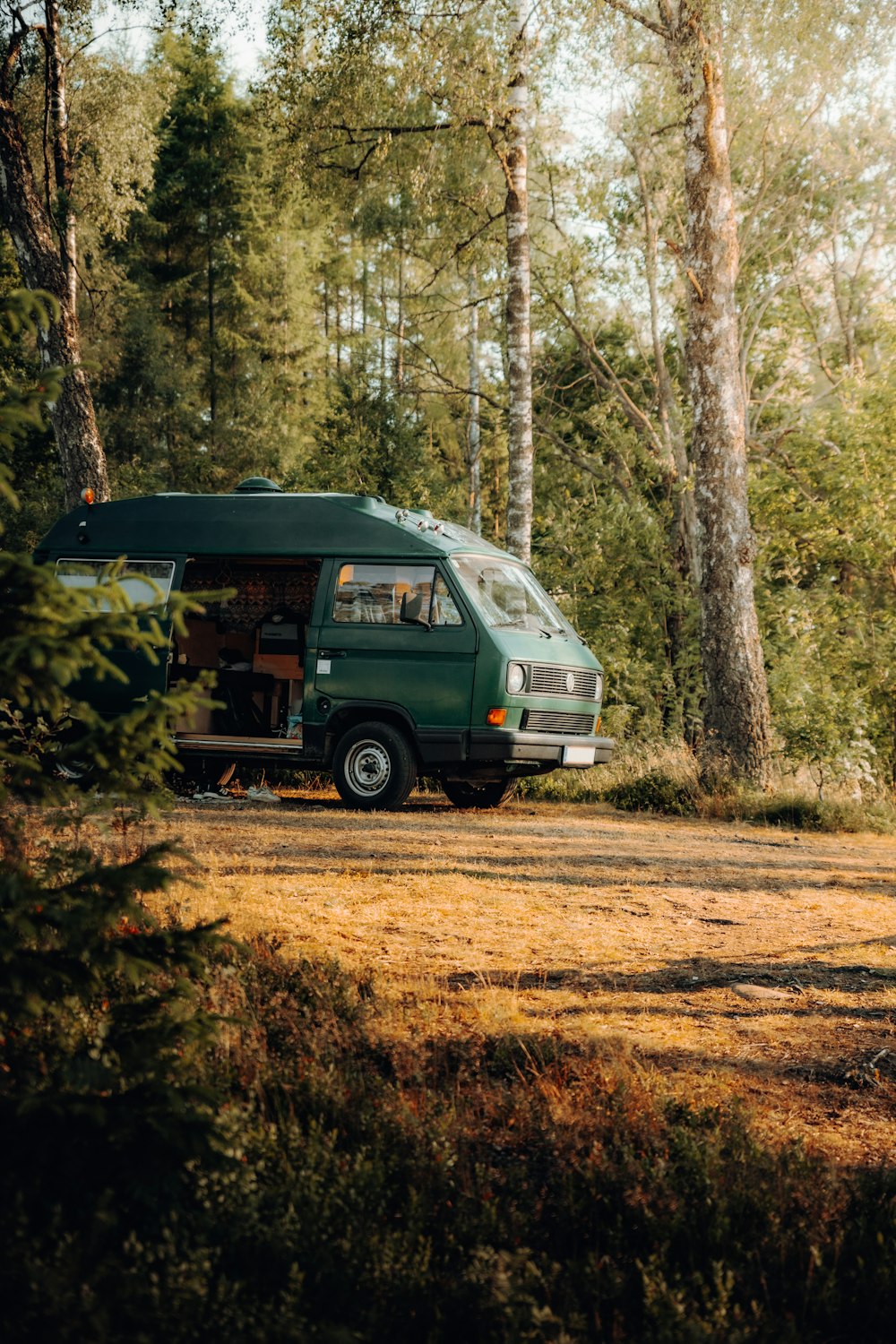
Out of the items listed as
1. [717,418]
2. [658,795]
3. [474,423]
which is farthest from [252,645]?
[474,423]

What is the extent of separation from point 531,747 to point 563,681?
0.84 metres

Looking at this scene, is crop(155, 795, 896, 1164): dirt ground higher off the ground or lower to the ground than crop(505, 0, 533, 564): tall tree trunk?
lower

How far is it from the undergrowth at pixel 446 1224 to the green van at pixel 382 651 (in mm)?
7101

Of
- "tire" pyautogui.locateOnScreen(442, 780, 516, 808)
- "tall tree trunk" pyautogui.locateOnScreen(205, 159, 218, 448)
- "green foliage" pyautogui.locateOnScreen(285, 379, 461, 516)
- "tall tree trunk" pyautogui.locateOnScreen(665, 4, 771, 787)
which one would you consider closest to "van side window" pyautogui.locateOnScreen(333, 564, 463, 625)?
"tire" pyautogui.locateOnScreen(442, 780, 516, 808)

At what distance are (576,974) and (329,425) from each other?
27640 mm

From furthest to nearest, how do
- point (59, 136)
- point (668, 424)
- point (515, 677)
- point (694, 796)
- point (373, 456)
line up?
point (373, 456), point (668, 424), point (59, 136), point (694, 796), point (515, 677)

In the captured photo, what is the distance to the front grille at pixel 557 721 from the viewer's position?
1141 cm

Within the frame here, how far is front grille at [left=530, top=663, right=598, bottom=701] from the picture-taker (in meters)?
11.5

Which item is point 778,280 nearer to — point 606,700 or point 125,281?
point 606,700

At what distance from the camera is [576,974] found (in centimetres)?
596

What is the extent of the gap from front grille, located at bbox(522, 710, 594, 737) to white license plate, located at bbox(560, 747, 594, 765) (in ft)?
0.63

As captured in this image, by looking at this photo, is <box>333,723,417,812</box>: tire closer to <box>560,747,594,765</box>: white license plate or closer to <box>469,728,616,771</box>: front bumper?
<box>469,728,616,771</box>: front bumper

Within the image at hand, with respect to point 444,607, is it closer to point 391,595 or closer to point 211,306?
point 391,595

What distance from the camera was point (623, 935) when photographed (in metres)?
6.87
